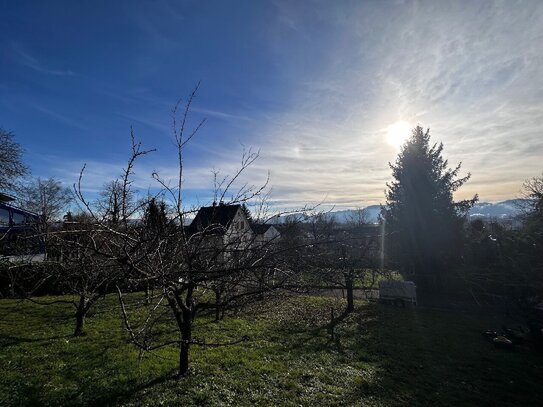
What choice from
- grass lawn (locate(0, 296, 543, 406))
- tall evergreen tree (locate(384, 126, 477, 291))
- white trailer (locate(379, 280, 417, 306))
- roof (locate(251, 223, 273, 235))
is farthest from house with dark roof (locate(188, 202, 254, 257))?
tall evergreen tree (locate(384, 126, 477, 291))

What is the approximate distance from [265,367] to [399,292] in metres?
13.5

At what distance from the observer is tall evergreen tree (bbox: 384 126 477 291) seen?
Answer: 2238 centimetres

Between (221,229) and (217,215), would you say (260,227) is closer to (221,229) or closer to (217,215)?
(221,229)

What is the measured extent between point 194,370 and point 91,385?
6.61ft

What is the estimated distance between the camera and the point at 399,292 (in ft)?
61.6

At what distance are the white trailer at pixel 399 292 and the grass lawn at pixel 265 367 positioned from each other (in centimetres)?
505

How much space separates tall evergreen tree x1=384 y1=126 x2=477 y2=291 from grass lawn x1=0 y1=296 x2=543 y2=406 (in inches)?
369

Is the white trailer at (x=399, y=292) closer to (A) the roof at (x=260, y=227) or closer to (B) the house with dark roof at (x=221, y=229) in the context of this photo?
(B) the house with dark roof at (x=221, y=229)

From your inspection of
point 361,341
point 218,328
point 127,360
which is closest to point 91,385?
point 127,360

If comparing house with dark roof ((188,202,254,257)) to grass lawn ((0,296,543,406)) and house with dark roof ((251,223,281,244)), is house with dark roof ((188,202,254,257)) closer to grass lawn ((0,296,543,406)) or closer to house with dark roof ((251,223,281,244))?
house with dark roof ((251,223,281,244))

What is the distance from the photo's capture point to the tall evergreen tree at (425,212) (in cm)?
2238

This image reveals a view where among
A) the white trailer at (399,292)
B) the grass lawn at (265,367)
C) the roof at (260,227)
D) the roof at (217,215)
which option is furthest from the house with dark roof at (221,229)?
the white trailer at (399,292)

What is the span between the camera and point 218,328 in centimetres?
1119

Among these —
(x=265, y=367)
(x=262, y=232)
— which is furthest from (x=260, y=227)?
(x=265, y=367)
